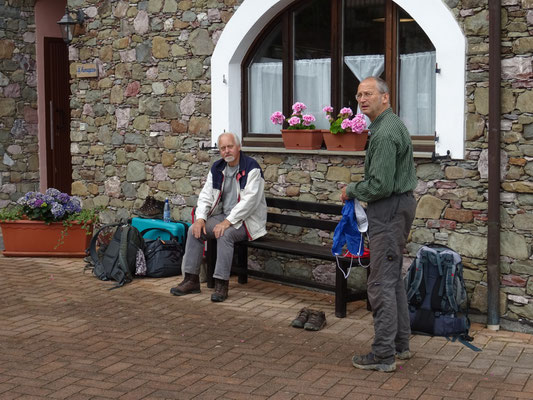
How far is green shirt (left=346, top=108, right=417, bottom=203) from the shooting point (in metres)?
4.89

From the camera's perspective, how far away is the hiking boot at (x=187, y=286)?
7105mm

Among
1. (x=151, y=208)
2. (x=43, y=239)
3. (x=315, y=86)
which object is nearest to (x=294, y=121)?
(x=315, y=86)

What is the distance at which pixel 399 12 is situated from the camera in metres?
6.78

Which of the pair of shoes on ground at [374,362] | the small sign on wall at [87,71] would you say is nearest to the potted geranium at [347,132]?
the pair of shoes on ground at [374,362]

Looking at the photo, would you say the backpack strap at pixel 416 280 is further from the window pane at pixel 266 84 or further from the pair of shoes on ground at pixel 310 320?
the window pane at pixel 266 84

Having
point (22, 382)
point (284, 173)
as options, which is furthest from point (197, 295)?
point (22, 382)

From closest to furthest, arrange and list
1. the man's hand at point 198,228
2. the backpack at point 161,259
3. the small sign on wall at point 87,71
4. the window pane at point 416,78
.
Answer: the window pane at point 416,78, the man's hand at point 198,228, the backpack at point 161,259, the small sign on wall at point 87,71

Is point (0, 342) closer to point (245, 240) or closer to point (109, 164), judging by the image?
point (245, 240)

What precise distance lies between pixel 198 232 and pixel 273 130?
1.44 metres

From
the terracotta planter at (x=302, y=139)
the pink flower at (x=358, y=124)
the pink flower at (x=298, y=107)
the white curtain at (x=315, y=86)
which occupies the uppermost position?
the white curtain at (x=315, y=86)

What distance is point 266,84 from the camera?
7.93 metres

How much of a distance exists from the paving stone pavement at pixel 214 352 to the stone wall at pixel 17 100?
13.7 ft

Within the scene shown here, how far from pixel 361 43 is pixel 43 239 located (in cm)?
402

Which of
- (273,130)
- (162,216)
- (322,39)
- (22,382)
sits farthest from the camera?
(162,216)
